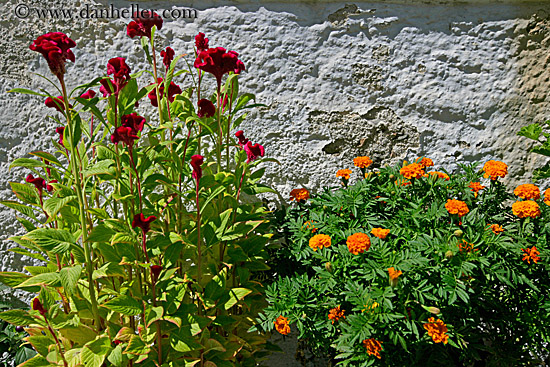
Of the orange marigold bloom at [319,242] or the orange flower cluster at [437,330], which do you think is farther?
the orange marigold bloom at [319,242]

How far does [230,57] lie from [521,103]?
152 centimetres

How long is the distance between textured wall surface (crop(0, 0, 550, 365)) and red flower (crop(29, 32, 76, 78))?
104cm

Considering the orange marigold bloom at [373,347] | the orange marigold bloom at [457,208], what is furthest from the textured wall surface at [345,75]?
the orange marigold bloom at [373,347]

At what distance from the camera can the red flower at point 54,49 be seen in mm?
1371

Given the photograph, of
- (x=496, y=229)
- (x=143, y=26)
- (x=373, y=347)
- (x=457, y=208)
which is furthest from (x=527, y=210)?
(x=143, y=26)

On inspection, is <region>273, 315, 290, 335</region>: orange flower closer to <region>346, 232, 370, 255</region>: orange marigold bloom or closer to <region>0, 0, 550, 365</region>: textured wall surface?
<region>346, 232, 370, 255</region>: orange marigold bloom

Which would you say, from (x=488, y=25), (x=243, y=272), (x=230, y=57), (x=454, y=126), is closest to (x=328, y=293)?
(x=243, y=272)

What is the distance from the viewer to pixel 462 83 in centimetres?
234

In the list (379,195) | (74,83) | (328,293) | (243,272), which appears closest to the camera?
(328,293)

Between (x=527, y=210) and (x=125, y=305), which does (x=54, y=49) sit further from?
(x=527, y=210)

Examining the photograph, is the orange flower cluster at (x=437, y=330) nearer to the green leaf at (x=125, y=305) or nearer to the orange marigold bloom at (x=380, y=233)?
the orange marigold bloom at (x=380, y=233)

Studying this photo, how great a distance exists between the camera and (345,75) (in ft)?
7.88

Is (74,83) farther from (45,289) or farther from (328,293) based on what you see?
(328,293)

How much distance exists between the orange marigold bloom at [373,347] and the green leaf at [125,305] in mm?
774
